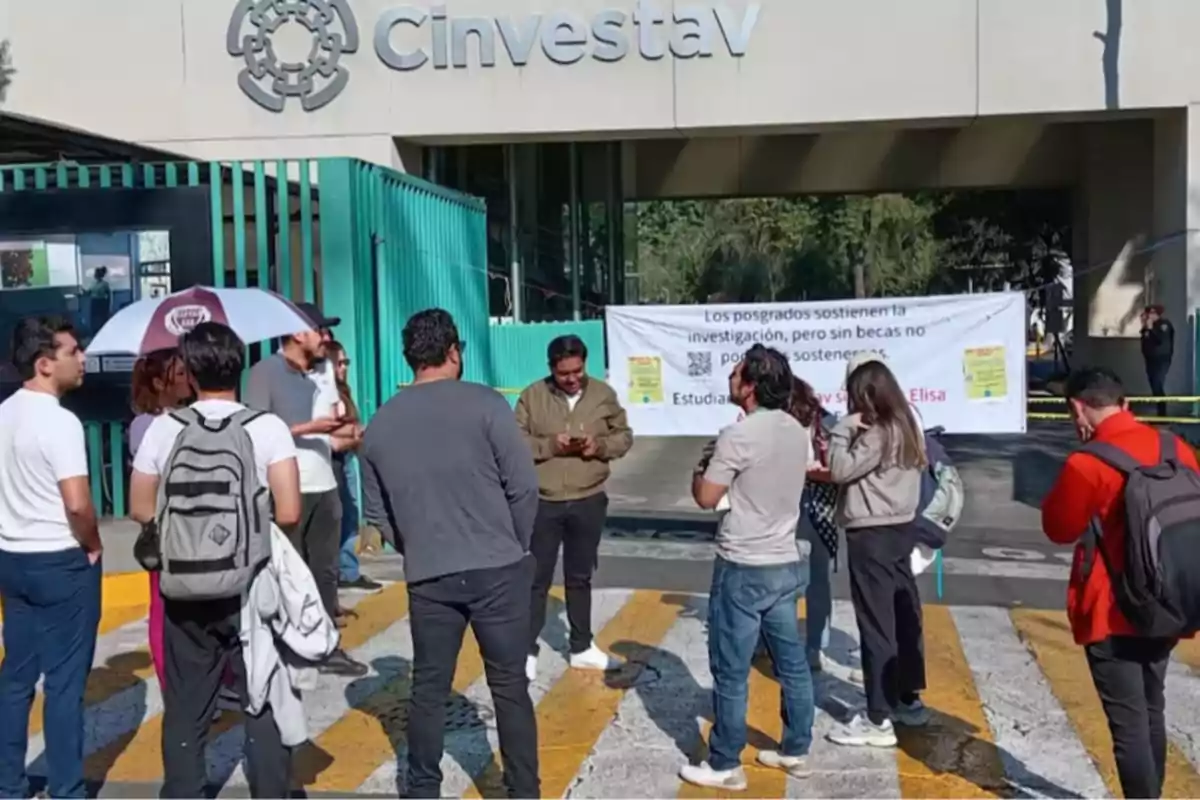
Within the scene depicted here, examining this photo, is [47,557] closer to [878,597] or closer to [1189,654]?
[878,597]

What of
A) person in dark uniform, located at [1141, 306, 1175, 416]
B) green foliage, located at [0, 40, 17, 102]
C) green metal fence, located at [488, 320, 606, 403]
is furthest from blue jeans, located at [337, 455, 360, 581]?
person in dark uniform, located at [1141, 306, 1175, 416]

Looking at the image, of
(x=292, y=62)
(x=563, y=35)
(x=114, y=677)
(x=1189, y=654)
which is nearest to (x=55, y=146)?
(x=292, y=62)

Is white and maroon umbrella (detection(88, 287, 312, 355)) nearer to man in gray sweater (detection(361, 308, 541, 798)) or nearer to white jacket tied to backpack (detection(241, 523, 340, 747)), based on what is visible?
man in gray sweater (detection(361, 308, 541, 798))

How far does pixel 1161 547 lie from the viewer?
423cm

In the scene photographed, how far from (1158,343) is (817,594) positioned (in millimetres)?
11055

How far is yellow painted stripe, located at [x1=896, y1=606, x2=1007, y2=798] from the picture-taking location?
543 centimetres

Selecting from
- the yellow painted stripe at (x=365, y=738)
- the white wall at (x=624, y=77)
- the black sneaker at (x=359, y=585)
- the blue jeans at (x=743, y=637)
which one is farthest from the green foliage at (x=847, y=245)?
the blue jeans at (x=743, y=637)

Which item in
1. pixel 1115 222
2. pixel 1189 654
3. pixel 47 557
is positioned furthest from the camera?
pixel 1115 222

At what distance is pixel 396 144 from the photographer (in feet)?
52.7

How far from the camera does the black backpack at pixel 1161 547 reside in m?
4.21

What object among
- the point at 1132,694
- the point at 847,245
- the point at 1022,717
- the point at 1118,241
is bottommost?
the point at 1022,717

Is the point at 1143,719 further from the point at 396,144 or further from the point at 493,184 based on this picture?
the point at 493,184

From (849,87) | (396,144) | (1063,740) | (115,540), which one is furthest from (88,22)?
(1063,740)

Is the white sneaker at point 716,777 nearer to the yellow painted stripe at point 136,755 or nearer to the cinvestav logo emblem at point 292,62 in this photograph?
the yellow painted stripe at point 136,755
